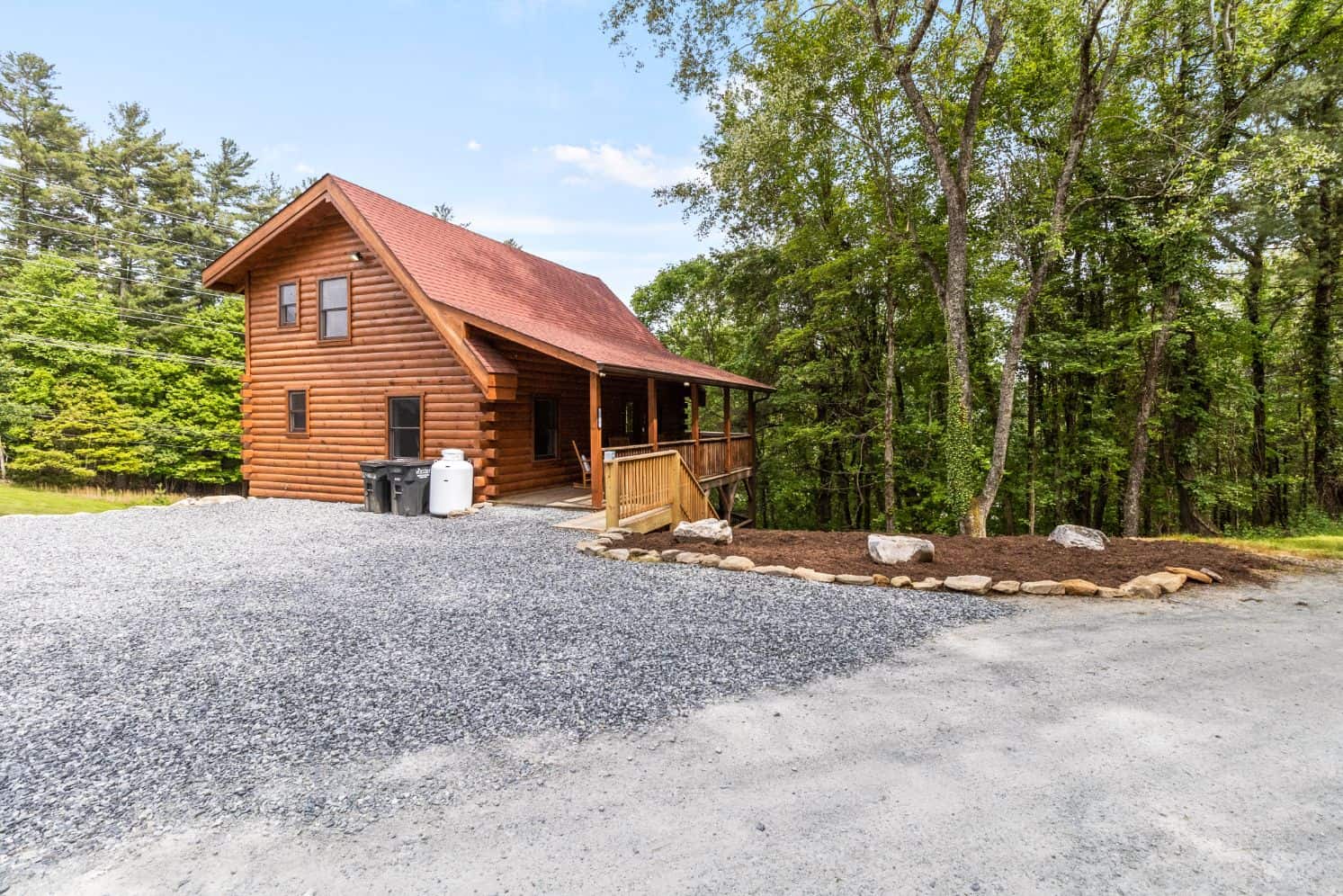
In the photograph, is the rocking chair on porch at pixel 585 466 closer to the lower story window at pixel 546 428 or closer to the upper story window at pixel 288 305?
the lower story window at pixel 546 428

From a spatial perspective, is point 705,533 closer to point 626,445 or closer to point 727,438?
point 626,445

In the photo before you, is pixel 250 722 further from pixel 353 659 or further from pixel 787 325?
pixel 787 325

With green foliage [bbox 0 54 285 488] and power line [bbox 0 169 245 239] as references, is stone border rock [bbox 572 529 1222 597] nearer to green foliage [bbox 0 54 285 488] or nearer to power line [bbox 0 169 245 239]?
green foliage [bbox 0 54 285 488]

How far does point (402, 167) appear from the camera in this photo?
103ft

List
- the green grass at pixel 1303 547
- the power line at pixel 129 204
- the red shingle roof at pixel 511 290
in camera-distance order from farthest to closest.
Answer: the power line at pixel 129 204
the red shingle roof at pixel 511 290
the green grass at pixel 1303 547

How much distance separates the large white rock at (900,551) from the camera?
669 cm

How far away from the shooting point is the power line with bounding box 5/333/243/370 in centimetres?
2095

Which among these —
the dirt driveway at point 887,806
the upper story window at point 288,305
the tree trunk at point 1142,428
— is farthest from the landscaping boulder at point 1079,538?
the upper story window at point 288,305

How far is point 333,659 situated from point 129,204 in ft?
115

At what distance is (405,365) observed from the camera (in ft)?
38.0

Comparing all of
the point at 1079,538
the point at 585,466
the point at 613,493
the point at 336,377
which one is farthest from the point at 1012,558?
the point at 336,377

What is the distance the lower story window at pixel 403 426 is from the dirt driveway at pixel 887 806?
979 centimetres

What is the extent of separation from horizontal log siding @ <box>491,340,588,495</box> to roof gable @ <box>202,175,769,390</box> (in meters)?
0.83

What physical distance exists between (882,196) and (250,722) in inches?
638
